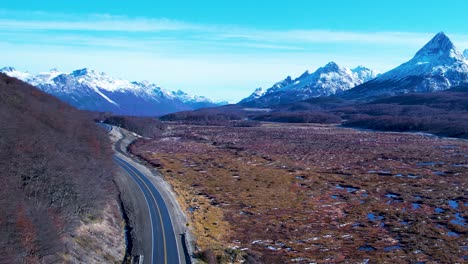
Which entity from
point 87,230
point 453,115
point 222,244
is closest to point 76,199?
point 87,230

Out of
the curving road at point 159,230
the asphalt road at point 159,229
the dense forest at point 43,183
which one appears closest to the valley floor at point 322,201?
the curving road at point 159,230

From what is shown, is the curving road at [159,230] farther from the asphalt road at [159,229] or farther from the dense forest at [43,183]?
the dense forest at [43,183]

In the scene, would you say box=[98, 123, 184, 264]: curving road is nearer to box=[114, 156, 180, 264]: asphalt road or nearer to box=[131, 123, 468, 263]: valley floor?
box=[114, 156, 180, 264]: asphalt road

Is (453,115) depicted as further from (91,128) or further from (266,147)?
(91,128)

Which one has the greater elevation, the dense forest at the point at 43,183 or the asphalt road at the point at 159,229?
the dense forest at the point at 43,183

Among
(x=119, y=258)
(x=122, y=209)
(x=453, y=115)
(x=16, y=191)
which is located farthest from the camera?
(x=453, y=115)
